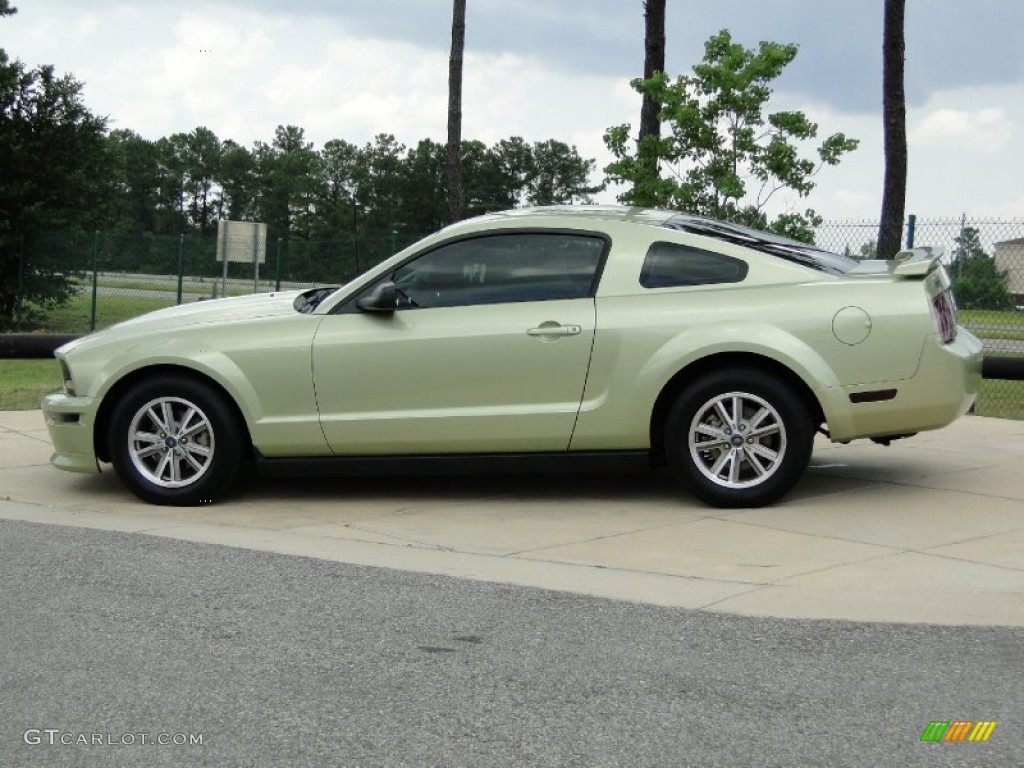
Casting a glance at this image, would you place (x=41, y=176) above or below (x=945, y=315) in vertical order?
above

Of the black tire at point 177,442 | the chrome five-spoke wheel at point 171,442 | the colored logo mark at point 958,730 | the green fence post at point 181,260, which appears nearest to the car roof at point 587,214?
the black tire at point 177,442

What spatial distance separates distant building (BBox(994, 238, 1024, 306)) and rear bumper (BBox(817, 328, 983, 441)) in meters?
7.23

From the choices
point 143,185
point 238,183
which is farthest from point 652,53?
point 143,185

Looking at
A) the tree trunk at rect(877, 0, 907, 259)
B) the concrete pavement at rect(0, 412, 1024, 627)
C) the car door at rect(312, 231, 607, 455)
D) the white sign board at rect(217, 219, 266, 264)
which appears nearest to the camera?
the concrete pavement at rect(0, 412, 1024, 627)

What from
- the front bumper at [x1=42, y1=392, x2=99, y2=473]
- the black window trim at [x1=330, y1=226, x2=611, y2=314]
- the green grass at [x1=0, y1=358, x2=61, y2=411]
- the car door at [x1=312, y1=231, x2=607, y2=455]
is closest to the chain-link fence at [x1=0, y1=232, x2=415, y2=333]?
the green grass at [x1=0, y1=358, x2=61, y2=411]

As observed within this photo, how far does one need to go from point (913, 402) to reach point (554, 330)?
192 cm

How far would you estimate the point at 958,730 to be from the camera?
13.9 feet

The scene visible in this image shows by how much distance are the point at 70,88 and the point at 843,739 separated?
28.5m

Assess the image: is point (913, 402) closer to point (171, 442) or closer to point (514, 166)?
point (171, 442)

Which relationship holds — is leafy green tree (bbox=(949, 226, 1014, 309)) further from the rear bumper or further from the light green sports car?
the rear bumper

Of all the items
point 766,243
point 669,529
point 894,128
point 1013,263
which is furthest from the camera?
point 894,128

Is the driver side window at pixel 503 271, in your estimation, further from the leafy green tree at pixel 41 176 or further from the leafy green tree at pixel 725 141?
the leafy green tree at pixel 41 176

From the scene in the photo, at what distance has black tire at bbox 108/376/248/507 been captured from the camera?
798 centimetres

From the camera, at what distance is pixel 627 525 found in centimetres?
746
